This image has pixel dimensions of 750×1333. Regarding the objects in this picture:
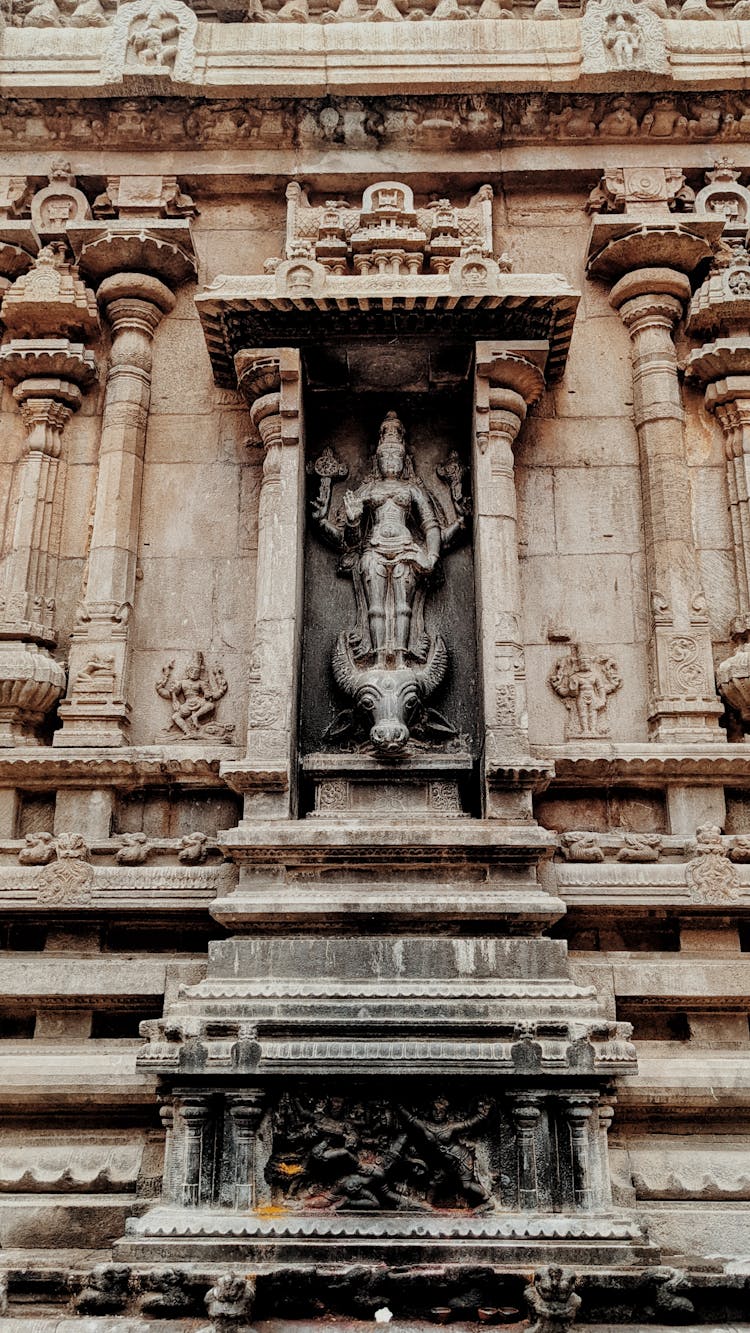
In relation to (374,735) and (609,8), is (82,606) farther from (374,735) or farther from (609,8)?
(609,8)

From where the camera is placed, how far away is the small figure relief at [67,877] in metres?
7.83

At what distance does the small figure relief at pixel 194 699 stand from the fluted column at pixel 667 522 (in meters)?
3.43

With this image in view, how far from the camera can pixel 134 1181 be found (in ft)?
22.6

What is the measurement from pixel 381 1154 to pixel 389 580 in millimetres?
4230

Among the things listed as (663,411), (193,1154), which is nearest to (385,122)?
(663,411)

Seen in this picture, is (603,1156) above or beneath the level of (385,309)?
beneath

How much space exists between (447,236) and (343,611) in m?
3.48

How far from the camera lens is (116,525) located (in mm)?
9047

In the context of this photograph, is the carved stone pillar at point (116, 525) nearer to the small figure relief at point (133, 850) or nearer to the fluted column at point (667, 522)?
the small figure relief at point (133, 850)

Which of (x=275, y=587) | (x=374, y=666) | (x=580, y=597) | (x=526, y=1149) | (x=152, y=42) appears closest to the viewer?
(x=526, y=1149)

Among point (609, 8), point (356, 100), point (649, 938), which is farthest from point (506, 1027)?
point (609, 8)

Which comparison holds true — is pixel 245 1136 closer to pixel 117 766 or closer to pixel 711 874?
pixel 117 766

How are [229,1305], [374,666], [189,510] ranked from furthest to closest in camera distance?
[189,510] < [374,666] < [229,1305]

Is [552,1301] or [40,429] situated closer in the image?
[552,1301]
